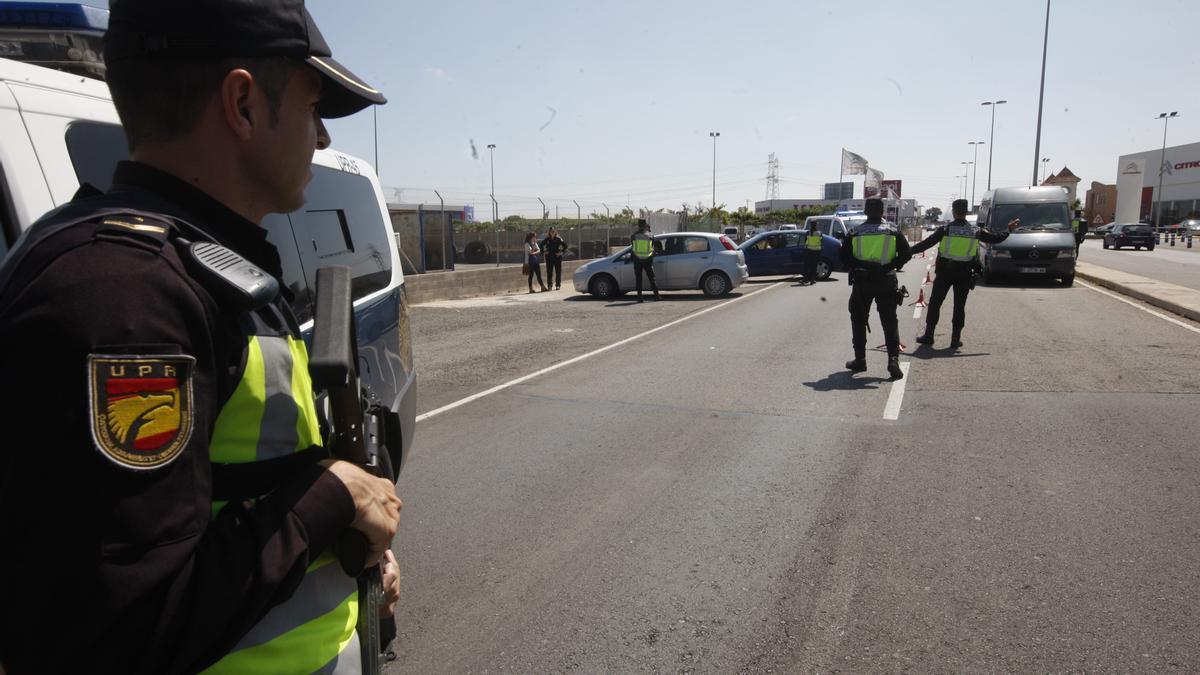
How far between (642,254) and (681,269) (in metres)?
1.36

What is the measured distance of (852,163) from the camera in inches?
2827

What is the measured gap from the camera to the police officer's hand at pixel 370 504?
130cm

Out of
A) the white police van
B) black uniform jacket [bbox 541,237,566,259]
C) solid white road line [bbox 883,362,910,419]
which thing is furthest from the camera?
black uniform jacket [bbox 541,237,566,259]

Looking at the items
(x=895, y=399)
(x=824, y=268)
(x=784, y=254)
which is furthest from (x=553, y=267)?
(x=895, y=399)

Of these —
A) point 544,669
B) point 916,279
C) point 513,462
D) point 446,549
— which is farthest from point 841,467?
point 916,279

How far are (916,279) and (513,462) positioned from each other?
69.2 ft

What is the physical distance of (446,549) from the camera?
13.9 ft

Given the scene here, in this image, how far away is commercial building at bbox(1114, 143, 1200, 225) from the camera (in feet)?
266

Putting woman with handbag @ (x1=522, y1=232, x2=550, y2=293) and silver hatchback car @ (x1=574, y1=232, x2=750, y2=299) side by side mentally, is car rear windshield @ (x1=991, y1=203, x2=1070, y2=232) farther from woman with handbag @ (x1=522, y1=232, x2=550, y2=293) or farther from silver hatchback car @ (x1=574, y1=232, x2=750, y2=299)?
woman with handbag @ (x1=522, y1=232, x2=550, y2=293)

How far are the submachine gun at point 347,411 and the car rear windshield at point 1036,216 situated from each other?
22.3m

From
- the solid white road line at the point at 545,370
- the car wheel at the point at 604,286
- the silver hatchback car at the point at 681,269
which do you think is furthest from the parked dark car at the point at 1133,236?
the solid white road line at the point at 545,370

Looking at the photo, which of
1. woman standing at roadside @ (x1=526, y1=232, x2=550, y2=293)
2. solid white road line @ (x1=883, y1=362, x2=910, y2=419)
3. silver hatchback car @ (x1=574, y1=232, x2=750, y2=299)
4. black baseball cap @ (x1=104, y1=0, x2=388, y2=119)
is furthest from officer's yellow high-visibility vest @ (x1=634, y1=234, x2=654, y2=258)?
black baseball cap @ (x1=104, y1=0, x2=388, y2=119)

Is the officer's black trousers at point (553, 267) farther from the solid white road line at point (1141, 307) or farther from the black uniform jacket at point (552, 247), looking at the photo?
the solid white road line at point (1141, 307)

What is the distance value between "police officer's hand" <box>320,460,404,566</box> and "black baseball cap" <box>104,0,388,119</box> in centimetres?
66
